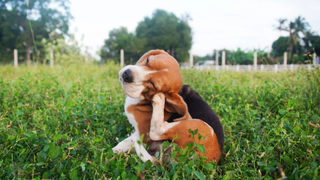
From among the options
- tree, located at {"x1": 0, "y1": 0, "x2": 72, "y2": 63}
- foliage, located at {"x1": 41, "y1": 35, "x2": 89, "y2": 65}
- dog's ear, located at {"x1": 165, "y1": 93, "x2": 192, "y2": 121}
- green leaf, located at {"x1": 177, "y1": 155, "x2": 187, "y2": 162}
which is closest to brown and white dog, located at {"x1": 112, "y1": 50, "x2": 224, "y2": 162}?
dog's ear, located at {"x1": 165, "y1": 93, "x2": 192, "y2": 121}

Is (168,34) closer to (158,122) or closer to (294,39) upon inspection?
(294,39)

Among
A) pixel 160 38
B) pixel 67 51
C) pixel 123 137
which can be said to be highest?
pixel 160 38

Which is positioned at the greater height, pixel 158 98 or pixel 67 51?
pixel 67 51

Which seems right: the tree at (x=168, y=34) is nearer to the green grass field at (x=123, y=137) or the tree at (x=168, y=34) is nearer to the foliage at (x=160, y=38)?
the foliage at (x=160, y=38)

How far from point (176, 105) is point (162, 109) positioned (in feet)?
0.40

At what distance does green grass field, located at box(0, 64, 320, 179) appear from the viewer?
1638 mm

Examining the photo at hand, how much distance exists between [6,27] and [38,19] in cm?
578

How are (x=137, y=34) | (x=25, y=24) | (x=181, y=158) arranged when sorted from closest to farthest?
(x=181, y=158)
(x=25, y=24)
(x=137, y=34)

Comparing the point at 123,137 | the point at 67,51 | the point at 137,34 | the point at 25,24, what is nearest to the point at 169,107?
the point at 123,137

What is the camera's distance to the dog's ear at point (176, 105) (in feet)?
5.66

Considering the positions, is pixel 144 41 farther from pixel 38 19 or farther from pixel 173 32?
pixel 38 19

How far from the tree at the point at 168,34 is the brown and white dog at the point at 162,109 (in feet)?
116

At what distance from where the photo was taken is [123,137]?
7.95 feet

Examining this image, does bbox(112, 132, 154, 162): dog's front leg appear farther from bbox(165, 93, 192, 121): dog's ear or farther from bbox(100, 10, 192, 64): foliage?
bbox(100, 10, 192, 64): foliage
